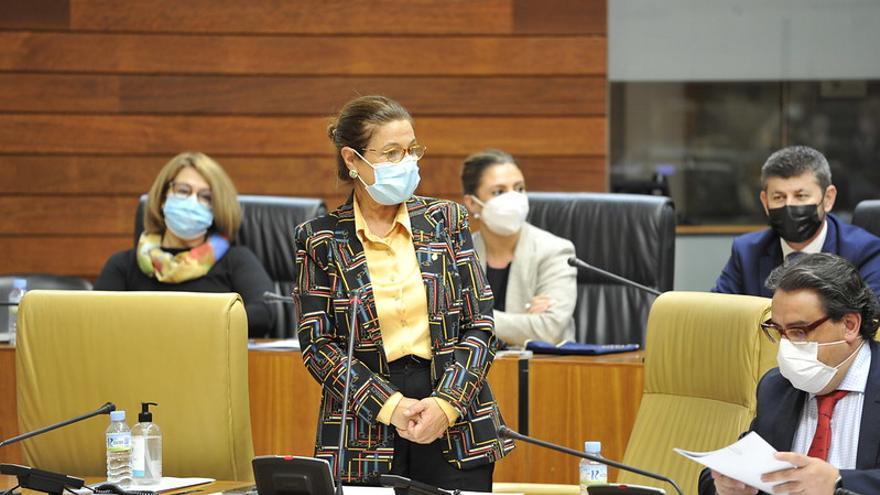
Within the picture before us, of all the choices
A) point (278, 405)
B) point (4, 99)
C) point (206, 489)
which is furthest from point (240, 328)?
point (4, 99)

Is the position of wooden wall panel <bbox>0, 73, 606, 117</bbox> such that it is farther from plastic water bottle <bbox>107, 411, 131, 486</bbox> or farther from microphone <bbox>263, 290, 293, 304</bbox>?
plastic water bottle <bbox>107, 411, 131, 486</bbox>

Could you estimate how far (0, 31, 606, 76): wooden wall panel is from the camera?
218 inches

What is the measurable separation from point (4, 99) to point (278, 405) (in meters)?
2.75

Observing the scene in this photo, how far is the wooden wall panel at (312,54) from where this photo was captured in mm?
5547

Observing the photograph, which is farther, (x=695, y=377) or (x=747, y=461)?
(x=695, y=377)

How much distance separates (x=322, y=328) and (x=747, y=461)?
94 centimetres

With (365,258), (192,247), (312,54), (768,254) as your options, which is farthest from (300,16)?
(365,258)

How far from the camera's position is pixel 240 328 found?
2.60 metres

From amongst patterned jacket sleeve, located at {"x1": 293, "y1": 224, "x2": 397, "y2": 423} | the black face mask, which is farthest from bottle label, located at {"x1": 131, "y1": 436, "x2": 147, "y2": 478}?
the black face mask

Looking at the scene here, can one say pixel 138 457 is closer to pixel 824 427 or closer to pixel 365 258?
pixel 365 258

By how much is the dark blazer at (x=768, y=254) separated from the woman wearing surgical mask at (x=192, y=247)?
5.13ft

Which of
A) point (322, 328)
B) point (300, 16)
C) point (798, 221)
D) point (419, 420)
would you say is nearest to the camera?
point (419, 420)

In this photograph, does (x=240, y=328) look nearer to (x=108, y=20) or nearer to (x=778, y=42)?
(x=108, y=20)

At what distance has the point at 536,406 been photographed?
343 cm
